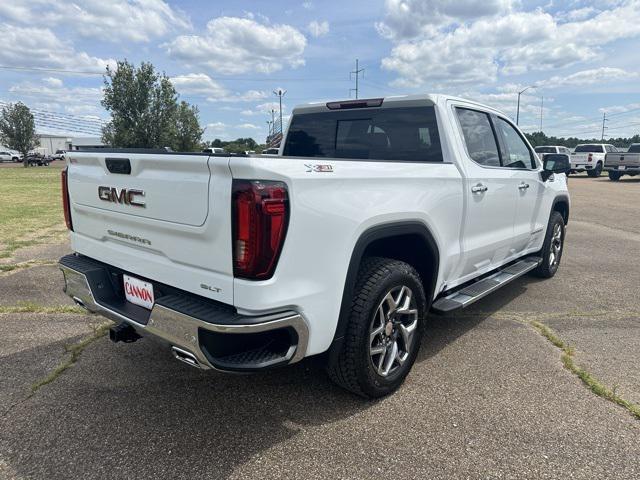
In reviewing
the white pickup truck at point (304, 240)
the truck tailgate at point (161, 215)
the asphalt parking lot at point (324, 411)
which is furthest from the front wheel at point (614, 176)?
the truck tailgate at point (161, 215)

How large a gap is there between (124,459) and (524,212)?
4104 mm

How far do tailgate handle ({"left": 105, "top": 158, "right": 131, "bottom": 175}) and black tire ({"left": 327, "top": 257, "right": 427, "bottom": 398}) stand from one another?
148 cm

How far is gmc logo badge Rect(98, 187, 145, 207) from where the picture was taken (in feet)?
8.71

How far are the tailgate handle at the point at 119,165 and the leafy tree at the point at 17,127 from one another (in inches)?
2341

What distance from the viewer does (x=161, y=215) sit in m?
2.52

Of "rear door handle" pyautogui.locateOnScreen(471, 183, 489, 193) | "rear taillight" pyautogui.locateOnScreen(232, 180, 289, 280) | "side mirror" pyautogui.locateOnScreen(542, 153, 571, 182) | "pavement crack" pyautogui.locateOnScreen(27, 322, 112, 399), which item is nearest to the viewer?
"rear taillight" pyautogui.locateOnScreen(232, 180, 289, 280)

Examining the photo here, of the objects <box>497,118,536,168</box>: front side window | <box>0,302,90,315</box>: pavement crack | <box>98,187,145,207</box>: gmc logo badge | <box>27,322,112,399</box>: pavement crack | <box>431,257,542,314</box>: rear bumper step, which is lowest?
<box>27,322,112,399</box>: pavement crack

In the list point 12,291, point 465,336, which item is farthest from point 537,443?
point 12,291

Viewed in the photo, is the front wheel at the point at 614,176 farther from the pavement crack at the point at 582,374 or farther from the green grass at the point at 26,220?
the green grass at the point at 26,220

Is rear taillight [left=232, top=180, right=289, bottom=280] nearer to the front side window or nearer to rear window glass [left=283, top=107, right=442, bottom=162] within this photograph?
rear window glass [left=283, top=107, right=442, bottom=162]

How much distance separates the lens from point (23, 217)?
10.5 meters

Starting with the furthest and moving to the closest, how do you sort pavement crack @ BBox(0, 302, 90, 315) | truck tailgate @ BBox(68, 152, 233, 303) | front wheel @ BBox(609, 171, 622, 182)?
front wheel @ BBox(609, 171, 622, 182) < pavement crack @ BBox(0, 302, 90, 315) < truck tailgate @ BBox(68, 152, 233, 303)

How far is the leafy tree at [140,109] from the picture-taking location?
3897 centimetres

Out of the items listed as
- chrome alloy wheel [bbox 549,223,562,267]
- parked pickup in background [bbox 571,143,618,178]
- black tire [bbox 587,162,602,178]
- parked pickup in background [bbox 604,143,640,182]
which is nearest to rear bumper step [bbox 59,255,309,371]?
chrome alloy wheel [bbox 549,223,562,267]
